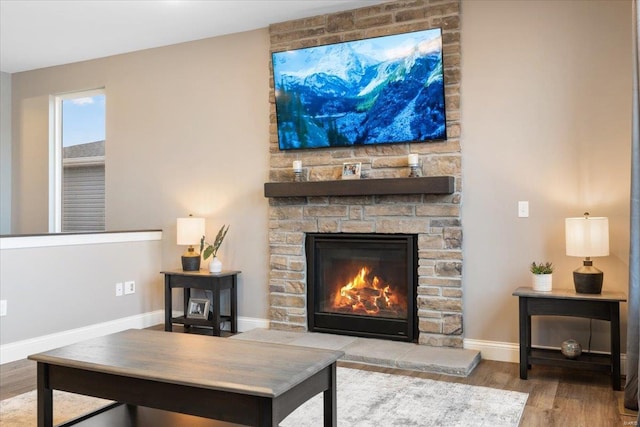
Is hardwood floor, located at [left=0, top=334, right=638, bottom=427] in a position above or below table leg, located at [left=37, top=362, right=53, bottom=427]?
below

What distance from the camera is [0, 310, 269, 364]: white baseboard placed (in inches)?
154

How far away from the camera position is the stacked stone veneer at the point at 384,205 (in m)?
3.99

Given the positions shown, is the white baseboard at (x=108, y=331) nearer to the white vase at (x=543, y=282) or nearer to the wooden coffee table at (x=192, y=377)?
the white vase at (x=543, y=282)

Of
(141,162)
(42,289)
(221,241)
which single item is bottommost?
(42,289)

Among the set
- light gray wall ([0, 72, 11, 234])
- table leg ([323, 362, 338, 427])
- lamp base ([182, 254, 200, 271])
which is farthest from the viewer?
light gray wall ([0, 72, 11, 234])

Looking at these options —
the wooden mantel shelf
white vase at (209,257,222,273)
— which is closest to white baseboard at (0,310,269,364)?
white vase at (209,257,222,273)

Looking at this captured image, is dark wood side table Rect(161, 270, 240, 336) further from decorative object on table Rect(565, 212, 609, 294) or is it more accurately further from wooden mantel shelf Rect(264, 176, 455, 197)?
decorative object on table Rect(565, 212, 609, 294)

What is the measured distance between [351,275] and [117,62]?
10.8 ft

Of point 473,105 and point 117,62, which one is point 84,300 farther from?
point 473,105

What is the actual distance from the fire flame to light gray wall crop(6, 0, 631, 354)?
0.63 meters

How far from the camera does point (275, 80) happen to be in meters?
4.57

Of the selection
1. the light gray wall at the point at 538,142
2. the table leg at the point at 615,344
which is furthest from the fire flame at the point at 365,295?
the table leg at the point at 615,344

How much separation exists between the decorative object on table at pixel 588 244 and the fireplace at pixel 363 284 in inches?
45.5

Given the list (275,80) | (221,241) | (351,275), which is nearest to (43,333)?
(221,241)
